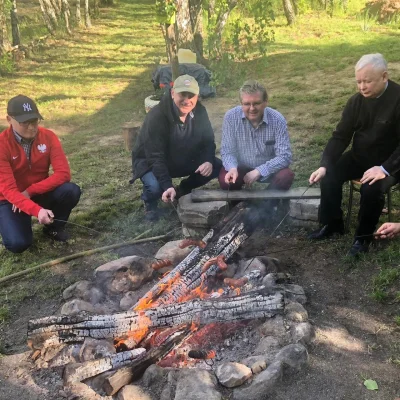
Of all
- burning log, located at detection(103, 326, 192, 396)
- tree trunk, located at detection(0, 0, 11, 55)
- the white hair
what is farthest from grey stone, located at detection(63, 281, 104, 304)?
tree trunk, located at detection(0, 0, 11, 55)

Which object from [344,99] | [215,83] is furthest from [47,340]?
[215,83]

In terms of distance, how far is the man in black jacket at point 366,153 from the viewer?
3.85 meters

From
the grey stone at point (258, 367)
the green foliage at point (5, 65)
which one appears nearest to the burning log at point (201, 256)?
the grey stone at point (258, 367)

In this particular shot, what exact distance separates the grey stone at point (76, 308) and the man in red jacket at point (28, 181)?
992 millimetres

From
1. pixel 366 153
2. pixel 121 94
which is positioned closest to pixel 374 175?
pixel 366 153

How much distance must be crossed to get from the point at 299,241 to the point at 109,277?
5.81ft

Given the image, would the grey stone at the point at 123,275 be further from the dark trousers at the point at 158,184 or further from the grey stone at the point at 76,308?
the dark trousers at the point at 158,184

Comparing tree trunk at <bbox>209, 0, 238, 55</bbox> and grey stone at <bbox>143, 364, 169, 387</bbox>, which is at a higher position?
tree trunk at <bbox>209, 0, 238, 55</bbox>

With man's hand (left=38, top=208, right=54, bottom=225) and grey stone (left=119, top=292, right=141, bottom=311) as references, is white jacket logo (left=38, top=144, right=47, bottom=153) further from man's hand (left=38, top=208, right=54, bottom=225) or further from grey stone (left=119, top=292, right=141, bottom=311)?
grey stone (left=119, top=292, right=141, bottom=311)

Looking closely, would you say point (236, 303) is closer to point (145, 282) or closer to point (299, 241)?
point (145, 282)

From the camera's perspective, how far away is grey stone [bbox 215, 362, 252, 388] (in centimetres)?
271

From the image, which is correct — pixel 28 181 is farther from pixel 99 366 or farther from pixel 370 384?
pixel 370 384

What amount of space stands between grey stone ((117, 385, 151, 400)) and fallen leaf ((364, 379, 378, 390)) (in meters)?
1.23

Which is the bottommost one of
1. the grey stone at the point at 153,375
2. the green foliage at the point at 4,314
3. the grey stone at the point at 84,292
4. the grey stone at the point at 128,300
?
the green foliage at the point at 4,314
